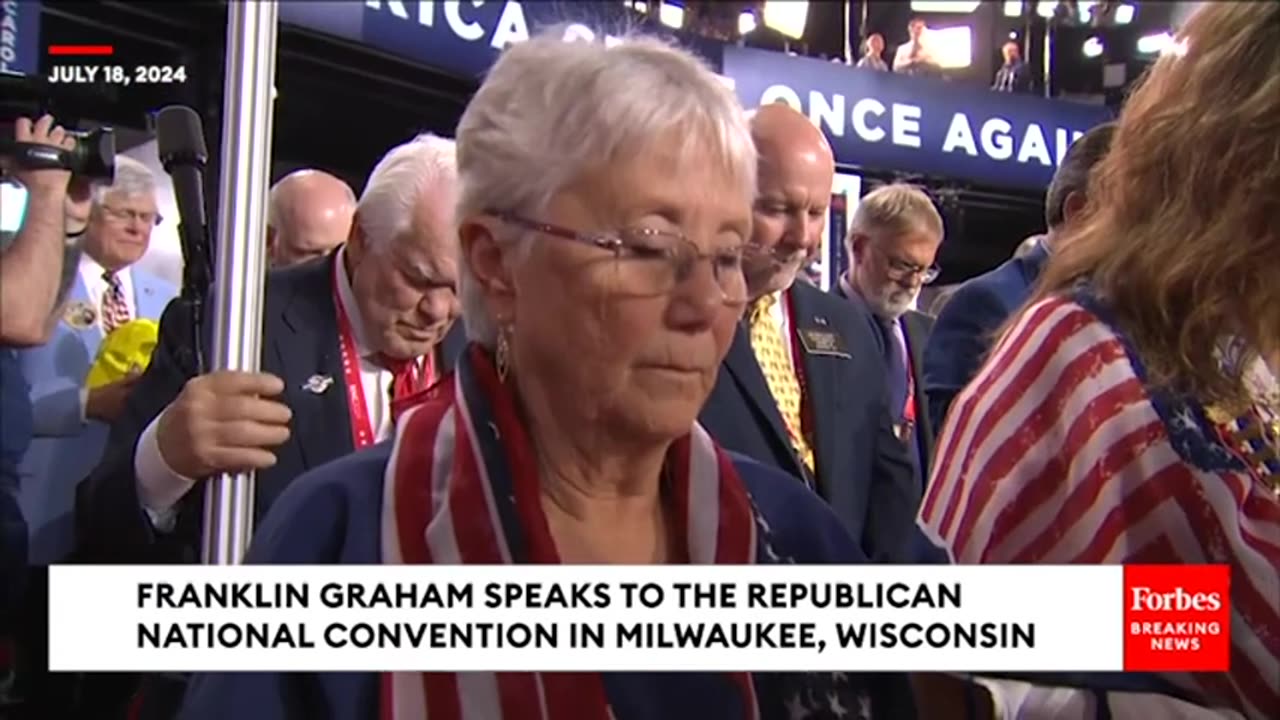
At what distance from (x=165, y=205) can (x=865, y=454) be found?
645 mm

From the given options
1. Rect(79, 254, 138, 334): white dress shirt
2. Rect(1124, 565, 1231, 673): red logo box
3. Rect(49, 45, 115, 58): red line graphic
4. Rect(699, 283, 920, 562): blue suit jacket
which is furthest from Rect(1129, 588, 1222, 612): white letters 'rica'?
Rect(49, 45, 115, 58): red line graphic

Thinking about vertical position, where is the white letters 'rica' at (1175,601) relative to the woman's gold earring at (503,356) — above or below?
below

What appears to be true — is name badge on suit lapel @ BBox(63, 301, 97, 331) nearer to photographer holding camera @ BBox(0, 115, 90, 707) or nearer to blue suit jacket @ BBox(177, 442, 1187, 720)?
photographer holding camera @ BBox(0, 115, 90, 707)

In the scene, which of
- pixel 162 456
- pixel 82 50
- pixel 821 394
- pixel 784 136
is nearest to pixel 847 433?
pixel 821 394

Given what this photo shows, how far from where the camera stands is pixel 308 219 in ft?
3.25

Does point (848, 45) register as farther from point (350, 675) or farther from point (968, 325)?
point (350, 675)

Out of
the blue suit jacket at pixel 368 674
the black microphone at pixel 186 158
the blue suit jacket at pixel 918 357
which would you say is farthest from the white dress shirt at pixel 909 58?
the black microphone at pixel 186 158

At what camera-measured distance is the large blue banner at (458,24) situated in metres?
0.90

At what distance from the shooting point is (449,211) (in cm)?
88

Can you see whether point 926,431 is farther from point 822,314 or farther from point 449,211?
point 449,211

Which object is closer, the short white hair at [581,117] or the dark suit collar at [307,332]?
the short white hair at [581,117]

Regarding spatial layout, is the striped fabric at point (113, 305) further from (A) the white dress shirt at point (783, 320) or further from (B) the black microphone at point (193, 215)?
(A) the white dress shirt at point (783, 320)

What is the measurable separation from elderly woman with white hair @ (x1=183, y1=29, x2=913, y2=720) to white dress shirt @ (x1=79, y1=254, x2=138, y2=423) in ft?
0.95

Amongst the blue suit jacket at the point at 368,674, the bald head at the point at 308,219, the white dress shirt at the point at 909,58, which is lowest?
the blue suit jacket at the point at 368,674
